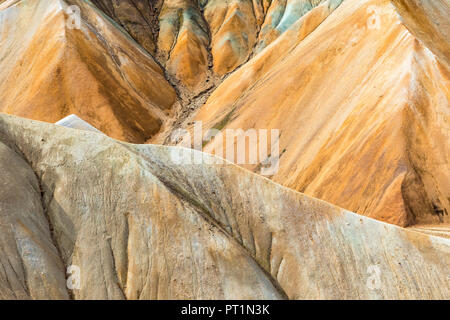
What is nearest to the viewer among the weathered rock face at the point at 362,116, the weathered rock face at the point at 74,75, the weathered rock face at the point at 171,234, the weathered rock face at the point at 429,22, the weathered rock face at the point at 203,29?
the weathered rock face at the point at 171,234

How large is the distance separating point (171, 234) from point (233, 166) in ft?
13.8

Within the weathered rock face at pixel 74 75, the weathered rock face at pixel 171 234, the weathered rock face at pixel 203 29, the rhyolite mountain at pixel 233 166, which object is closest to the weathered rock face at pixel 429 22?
the rhyolite mountain at pixel 233 166

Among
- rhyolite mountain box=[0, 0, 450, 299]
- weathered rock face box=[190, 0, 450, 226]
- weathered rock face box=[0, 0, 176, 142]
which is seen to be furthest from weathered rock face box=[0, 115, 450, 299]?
weathered rock face box=[0, 0, 176, 142]

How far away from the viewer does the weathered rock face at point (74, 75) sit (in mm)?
47281

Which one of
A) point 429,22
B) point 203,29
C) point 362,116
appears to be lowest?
point 362,116

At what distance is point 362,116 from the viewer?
31.7 meters

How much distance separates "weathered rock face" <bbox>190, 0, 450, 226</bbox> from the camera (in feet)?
89.3

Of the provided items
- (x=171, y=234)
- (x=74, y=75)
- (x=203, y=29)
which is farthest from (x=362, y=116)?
(x=203, y=29)

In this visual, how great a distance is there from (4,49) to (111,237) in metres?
42.8

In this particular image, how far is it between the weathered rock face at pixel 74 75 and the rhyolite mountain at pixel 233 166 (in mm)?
160

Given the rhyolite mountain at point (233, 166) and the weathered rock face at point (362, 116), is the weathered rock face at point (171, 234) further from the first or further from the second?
the weathered rock face at point (362, 116)

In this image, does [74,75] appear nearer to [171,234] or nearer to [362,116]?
[362,116]

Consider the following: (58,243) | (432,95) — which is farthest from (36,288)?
(432,95)

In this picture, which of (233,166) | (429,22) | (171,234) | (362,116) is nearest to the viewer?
(171,234)
